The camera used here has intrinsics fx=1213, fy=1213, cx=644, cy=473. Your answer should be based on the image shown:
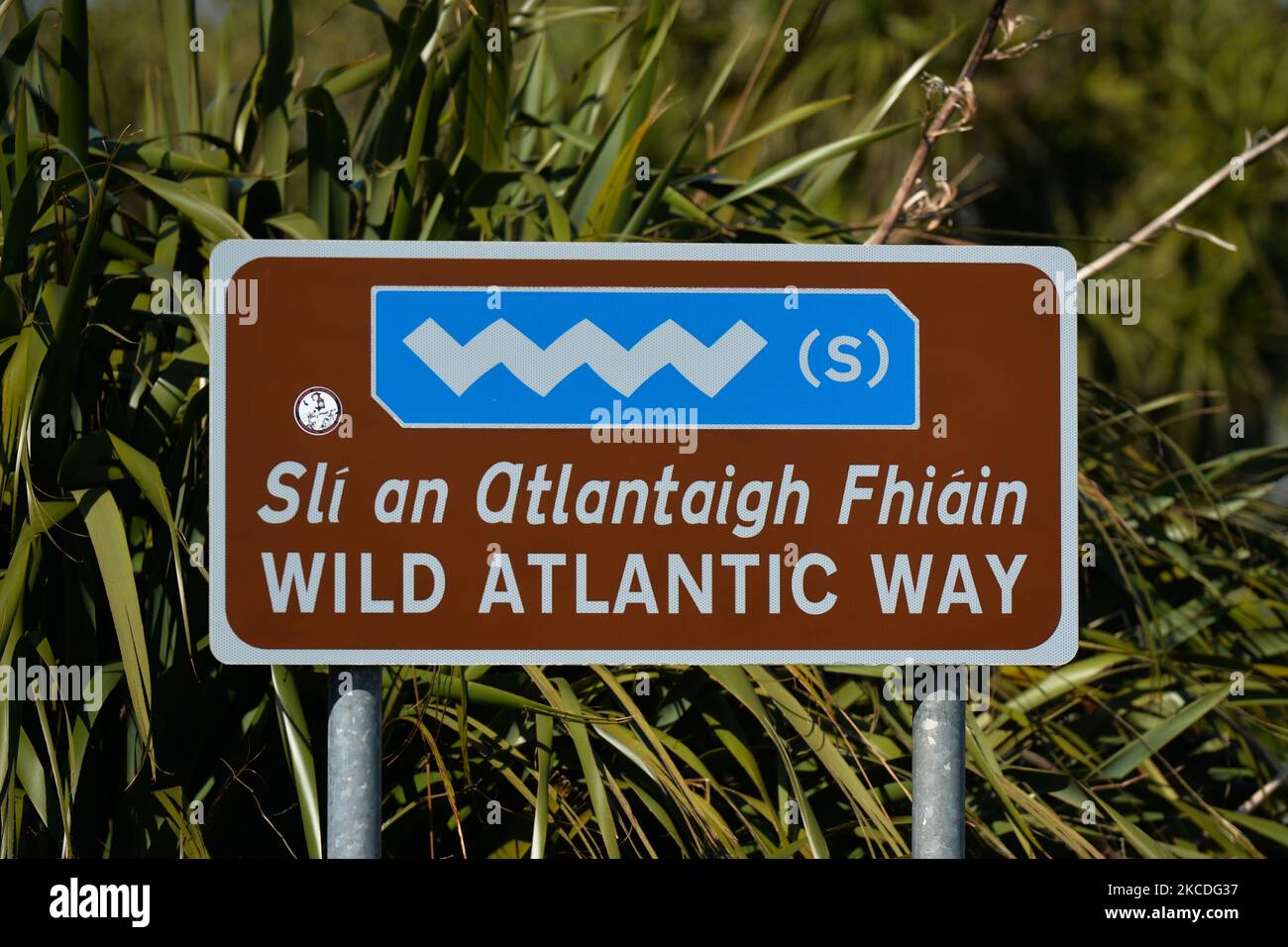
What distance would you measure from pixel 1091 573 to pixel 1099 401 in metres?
0.53

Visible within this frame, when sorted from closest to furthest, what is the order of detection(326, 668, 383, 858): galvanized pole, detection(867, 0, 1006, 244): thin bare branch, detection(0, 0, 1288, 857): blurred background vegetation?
detection(326, 668, 383, 858): galvanized pole → detection(0, 0, 1288, 857): blurred background vegetation → detection(867, 0, 1006, 244): thin bare branch

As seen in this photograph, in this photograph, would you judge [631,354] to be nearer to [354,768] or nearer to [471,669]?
[354,768]

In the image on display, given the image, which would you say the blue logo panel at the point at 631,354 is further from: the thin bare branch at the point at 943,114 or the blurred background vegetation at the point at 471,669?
the thin bare branch at the point at 943,114

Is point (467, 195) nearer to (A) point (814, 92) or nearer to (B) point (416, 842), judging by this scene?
(B) point (416, 842)

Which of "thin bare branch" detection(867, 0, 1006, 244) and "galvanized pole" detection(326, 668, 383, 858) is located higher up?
"thin bare branch" detection(867, 0, 1006, 244)

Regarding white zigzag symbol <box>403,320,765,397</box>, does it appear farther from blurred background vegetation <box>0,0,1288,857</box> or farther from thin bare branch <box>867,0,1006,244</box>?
thin bare branch <box>867,0,1006,244</box>

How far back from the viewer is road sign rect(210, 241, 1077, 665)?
4.77ft

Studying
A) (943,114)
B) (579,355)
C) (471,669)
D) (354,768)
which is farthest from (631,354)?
(943,114)

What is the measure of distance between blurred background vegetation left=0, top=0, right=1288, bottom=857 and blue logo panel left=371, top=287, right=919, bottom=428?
0.57m

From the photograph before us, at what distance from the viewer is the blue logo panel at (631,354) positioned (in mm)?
1466

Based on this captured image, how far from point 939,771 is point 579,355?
0.65 metres

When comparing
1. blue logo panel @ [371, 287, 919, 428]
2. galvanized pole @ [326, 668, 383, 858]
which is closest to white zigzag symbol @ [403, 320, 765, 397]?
blue logo panel @ [371, 287, 919, 428]

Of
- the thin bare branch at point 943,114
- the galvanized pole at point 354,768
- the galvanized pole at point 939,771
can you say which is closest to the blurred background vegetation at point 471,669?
the thin bare branch at point 943,114

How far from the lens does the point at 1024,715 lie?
2.47 metres
